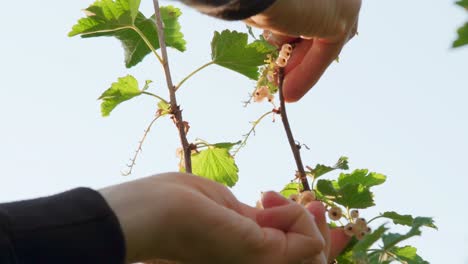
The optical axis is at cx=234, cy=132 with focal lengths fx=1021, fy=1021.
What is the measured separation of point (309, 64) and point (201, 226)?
73 cm

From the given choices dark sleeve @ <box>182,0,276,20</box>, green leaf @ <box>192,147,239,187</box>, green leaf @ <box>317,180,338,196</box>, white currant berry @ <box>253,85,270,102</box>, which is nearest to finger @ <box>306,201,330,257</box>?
dark sleeve @ <box>182,0,276,20</box>

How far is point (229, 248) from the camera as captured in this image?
3.92ft

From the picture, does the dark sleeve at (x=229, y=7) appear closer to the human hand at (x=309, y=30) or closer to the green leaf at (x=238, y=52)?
the human hand at (x=309, y=30)

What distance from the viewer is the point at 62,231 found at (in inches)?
42.1

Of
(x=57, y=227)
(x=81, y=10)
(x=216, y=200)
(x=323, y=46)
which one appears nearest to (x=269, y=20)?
(x=323, y=46)

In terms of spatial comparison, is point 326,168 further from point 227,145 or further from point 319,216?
point 319,216

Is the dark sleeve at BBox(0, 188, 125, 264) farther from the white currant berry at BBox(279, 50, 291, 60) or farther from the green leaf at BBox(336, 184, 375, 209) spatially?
the green leaf at BBox(336, 184, 375, 209)

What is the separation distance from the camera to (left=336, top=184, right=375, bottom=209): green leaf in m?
2.08

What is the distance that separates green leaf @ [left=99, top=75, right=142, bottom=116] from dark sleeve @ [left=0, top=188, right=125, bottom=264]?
1.30 meters

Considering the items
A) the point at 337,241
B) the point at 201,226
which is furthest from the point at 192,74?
the point at 201,226

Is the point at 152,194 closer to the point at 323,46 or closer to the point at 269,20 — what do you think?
the point at 269,20

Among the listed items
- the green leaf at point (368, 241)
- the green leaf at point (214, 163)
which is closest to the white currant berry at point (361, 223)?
the green leaf at point (214, 163)

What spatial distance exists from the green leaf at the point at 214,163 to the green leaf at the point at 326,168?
0.24 m

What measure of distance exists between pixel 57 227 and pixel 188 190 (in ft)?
0.61
